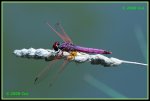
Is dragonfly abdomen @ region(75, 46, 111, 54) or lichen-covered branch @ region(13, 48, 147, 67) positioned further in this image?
dragonfly abdomen @ region(75, 46, 111, 54)

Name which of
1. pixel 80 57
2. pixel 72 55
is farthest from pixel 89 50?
pixel 80 57

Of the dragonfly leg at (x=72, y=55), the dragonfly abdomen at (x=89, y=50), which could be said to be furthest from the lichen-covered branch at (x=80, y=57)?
the dragonfly abdomen at (x=89, y=50)

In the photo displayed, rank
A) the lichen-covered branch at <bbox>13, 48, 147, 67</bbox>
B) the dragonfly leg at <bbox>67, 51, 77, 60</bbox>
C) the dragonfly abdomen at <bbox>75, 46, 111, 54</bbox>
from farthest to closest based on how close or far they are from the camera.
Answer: the dragonfly abdomen at <bbox>75, 46, 111, 54</bbox> → the dragonfly leg at <bbox>67, 51, 77, 60</bbox> → the lichen-covered branch at <bbox>13, 48, 147, 67</bbox>

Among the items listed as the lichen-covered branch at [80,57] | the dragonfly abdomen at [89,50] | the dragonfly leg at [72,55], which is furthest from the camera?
the dragonfly abdomen at [89,50]

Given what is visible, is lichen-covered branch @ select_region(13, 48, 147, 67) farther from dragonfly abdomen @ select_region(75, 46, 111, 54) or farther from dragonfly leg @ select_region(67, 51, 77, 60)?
dragonfly abdomen @ select_region(75, 46, 111, 54)

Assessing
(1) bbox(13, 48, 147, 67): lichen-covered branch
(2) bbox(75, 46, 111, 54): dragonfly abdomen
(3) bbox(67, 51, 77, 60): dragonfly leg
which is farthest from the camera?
(2) bbox(75, 46, 111, 54): dragonfly abdomen

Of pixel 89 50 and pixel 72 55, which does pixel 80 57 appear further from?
pixel 89 50

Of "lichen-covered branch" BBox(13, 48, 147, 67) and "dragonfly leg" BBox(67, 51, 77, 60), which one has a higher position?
"lichen-covered branch" BBox(13, 48, 147, 67)

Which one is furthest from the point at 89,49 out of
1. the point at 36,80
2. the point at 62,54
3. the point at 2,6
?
the point at 2,6

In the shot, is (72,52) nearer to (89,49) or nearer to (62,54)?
(62,54)

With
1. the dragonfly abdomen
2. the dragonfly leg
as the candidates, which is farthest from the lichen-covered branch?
the dragonfly abdomen

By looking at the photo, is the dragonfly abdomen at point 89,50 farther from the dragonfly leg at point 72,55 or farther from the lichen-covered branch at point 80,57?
the lichen-covered branch at point 80,57
